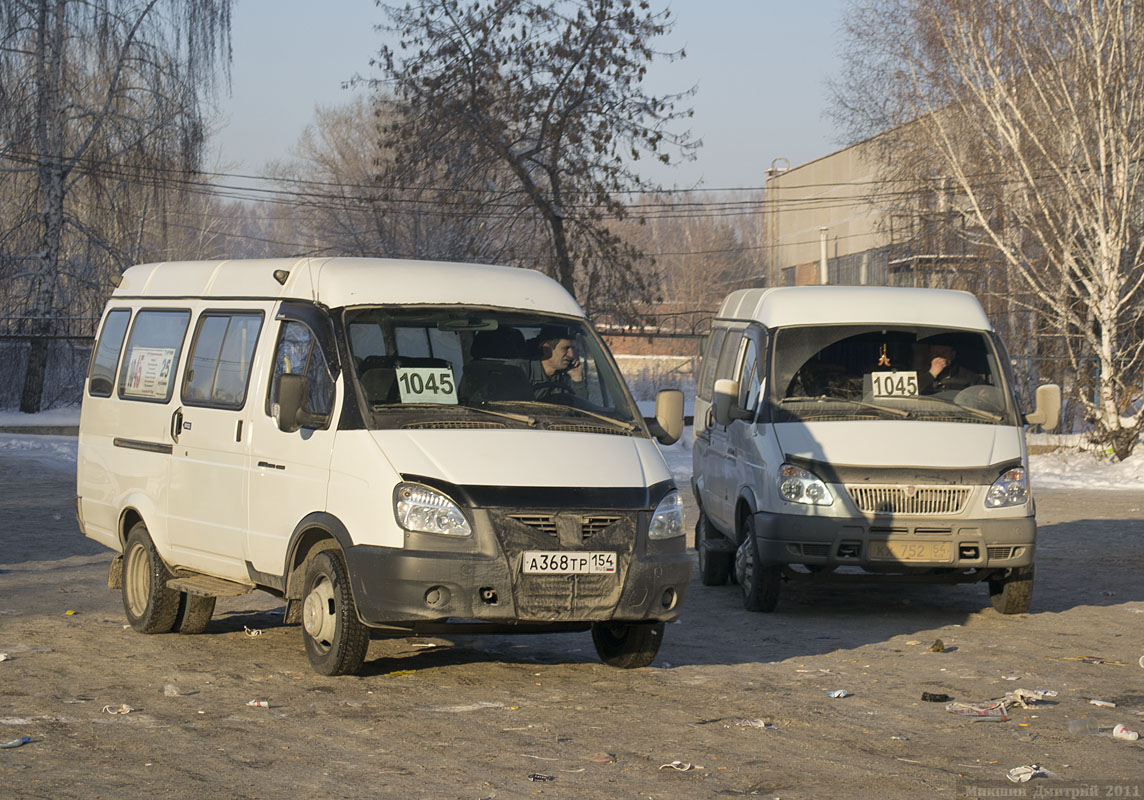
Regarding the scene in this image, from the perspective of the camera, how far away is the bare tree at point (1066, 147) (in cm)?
2495

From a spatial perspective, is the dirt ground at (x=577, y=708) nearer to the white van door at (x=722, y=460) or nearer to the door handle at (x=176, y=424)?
the white van door at (x=722, y=460)

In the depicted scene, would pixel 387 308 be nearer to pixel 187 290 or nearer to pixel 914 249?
pixel 187 290

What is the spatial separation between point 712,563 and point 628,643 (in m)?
4.33

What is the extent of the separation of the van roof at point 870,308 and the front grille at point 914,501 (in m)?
1.59

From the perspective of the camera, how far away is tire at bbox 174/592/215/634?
9508mm

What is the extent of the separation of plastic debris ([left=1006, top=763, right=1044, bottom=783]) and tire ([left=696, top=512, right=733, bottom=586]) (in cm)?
646

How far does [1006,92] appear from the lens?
2634 centimetres

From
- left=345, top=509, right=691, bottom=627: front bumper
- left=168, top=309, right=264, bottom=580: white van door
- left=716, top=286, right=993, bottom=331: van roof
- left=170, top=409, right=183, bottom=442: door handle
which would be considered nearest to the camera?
left=345, top=509, right=691, bottom=627: front bumper

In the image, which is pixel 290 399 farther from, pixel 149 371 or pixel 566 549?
pixel 149 371

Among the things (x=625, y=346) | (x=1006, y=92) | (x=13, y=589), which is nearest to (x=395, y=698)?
(x=13, y=589)

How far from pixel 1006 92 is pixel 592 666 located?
20545mm

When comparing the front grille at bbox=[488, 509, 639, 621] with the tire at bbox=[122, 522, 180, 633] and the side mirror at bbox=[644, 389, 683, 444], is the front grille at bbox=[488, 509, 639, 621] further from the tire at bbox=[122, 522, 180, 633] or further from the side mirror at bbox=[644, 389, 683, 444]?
the tire at bbox=[122, 522, 180, 633]

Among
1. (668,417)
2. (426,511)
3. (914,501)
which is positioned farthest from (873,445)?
(426,511)

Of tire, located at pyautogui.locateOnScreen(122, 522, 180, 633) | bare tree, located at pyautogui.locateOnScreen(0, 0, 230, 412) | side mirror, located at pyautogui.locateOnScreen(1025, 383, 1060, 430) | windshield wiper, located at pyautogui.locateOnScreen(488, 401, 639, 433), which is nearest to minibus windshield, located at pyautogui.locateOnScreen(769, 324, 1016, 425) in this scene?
side mirror, located at pyautogui.locateOnScreen(1025, 383, 1060, 430)
